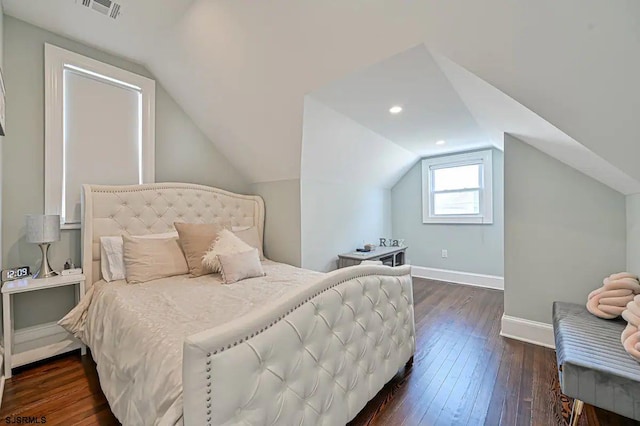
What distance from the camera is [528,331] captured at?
8.19ft

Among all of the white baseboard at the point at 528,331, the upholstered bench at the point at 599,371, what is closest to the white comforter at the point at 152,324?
the upholstered bench at the point at 599,371

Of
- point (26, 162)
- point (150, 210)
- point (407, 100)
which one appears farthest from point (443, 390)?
point (26, 162)

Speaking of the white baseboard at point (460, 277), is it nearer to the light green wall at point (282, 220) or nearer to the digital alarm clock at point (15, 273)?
the light green wall at point (282, 220)

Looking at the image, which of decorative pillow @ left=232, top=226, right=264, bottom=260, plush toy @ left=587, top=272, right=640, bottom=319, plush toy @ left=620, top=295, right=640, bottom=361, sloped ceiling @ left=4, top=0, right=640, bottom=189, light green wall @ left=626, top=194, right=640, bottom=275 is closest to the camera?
sloped ceiling @ left=4, top=0, right=640, bottom=189

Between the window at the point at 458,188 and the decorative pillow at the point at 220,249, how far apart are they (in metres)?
3.48

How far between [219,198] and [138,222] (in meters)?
0.85

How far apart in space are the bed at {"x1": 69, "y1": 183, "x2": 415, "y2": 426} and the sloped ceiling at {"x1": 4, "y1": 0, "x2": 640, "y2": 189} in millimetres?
1326

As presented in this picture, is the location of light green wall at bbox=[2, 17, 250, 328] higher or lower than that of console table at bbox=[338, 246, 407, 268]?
higher

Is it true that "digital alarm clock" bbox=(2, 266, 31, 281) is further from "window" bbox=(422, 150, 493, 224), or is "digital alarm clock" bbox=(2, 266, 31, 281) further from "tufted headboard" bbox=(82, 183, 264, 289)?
"window" bbox=(422, 150, 493, 224)

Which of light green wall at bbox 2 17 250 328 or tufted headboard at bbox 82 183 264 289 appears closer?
light green wall at bbox 2 17 250 328

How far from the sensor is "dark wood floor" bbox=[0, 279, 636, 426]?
1571 millimetres

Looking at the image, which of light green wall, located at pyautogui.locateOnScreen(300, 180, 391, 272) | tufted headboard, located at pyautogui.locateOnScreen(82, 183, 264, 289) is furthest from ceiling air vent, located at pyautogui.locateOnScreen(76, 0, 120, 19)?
light green wall, located at pyautogui.locateOnScreen(300, 180, 391, 272)

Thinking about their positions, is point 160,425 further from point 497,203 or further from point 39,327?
point 497,203

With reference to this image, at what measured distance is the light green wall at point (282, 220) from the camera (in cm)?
317
